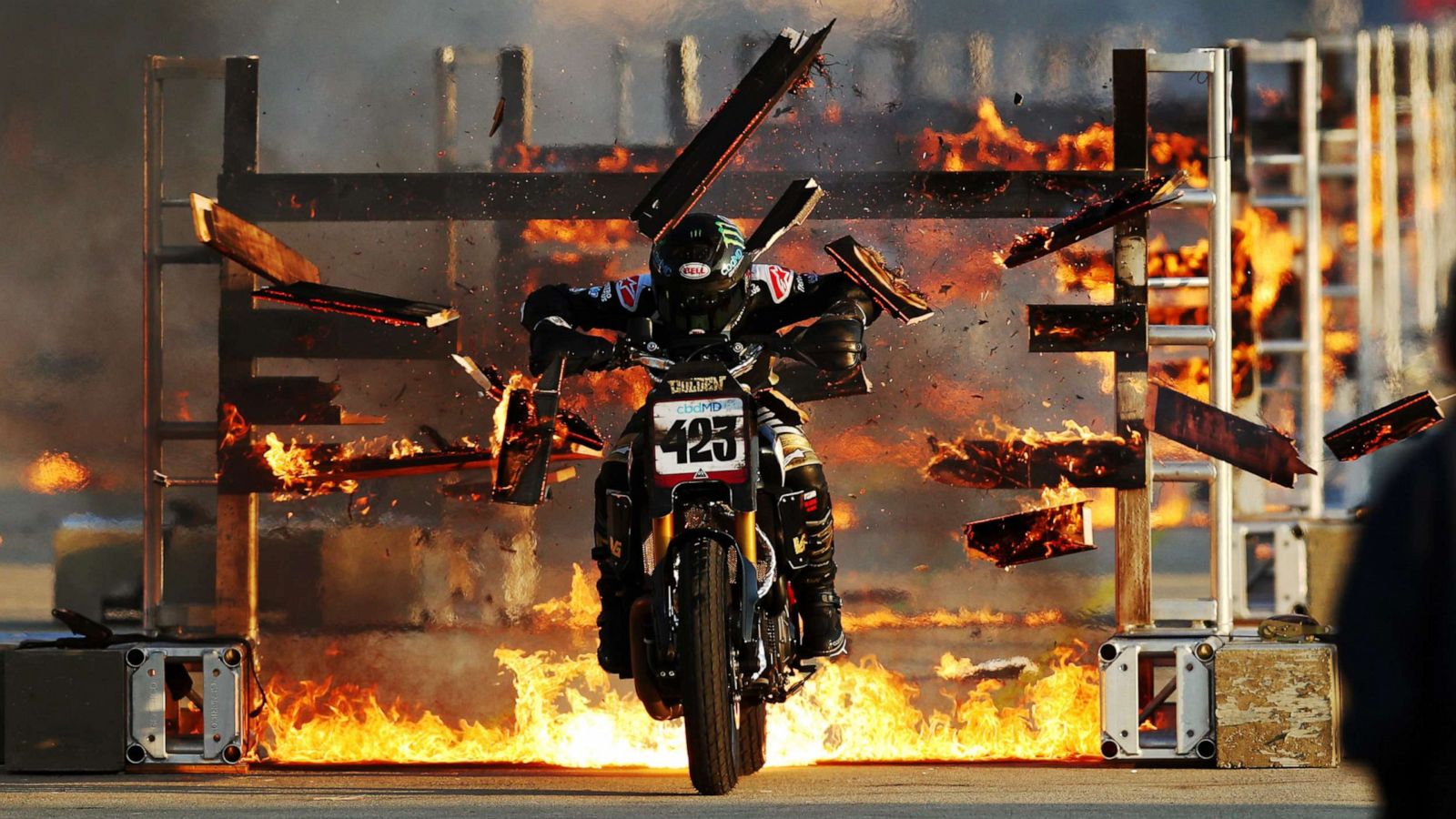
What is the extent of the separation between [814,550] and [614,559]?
621 millimetres

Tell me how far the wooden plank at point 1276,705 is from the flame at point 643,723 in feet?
2.31

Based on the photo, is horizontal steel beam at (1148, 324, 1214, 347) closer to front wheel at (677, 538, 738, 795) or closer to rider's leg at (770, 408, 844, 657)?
rider's leg at (770, 408, 844, 657)

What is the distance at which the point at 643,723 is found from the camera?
8156mm

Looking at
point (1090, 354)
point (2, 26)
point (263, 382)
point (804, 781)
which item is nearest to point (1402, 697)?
point (804, 781)

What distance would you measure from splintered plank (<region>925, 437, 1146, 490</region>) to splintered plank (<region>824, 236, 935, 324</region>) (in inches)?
22.1

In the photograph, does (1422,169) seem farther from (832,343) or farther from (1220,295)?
(832,343)

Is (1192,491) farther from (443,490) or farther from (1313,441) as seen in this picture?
(443,490)

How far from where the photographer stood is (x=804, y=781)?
22.9 ft

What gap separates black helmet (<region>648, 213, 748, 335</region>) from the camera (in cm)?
680

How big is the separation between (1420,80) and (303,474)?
464cm

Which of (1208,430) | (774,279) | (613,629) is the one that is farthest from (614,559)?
(1208,430)

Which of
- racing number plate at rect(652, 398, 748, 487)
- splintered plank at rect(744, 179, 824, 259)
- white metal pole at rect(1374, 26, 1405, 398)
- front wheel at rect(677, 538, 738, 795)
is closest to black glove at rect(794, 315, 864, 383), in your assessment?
racing number plate at rect(652, 398, 748, 487)

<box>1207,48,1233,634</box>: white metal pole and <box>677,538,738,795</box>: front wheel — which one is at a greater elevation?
<box>1207,48,1233,634</box>: white metal pole

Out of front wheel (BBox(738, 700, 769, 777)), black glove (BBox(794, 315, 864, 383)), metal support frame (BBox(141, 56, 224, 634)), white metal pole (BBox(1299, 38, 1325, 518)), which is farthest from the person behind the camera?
white metal pole (BBox(1299, 38, 1325, 518))
